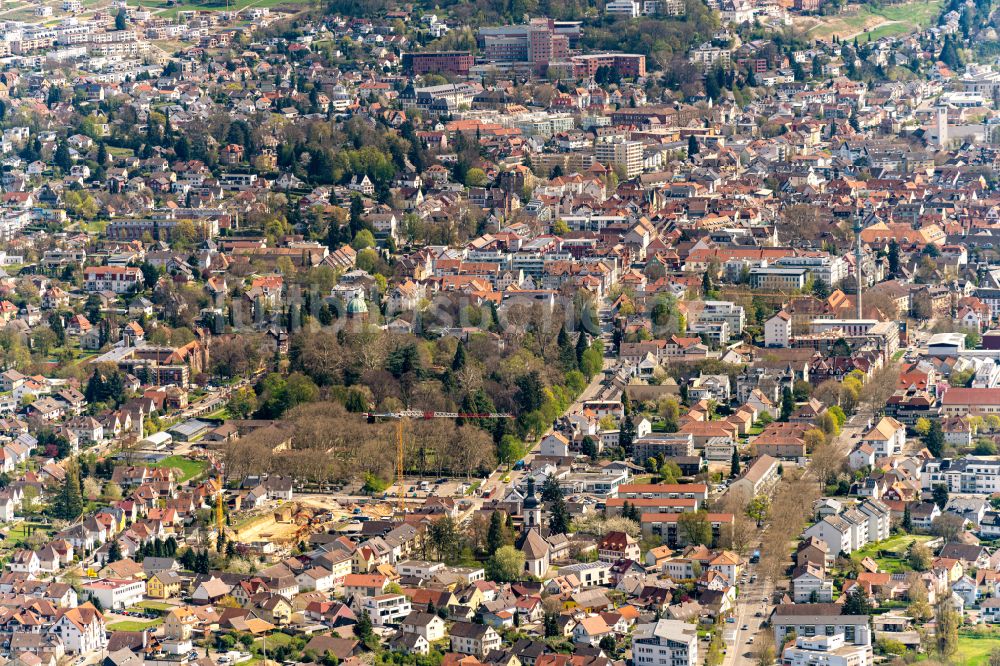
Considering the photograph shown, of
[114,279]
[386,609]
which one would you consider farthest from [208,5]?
[386,609]

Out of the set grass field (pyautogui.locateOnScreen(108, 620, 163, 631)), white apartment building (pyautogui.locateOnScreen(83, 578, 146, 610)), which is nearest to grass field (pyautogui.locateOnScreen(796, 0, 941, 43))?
white apartment building (pyautogui.locateOnScreen(83, 578, 146, 610))

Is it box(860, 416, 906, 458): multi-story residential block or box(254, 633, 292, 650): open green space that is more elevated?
box(254, 633, 292, 650): open green space

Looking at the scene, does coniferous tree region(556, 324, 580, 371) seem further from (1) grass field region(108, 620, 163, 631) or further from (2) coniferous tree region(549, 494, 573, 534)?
(1) grass field region(108, 620, 163, 631)

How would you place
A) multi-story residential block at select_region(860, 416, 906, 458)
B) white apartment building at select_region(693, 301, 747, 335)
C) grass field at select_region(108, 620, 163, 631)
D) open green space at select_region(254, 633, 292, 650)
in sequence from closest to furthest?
open green space at select_region(254, 633, 292, 650) < grass field at select_region(108, 620, 163, 631) < multi-story residential block at select_region(860, 416, 906, 458) < white apartment building at select_region(693, 301, 747, 335)

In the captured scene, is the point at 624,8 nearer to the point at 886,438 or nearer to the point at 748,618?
the point at 886,438

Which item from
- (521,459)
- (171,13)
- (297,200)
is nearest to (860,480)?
(521,459)

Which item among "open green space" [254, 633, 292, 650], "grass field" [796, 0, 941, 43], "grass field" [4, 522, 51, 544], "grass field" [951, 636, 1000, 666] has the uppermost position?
"grass field" [796, 0, 941, 43]

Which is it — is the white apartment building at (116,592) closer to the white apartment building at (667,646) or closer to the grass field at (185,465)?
the grass field at (185,465)
